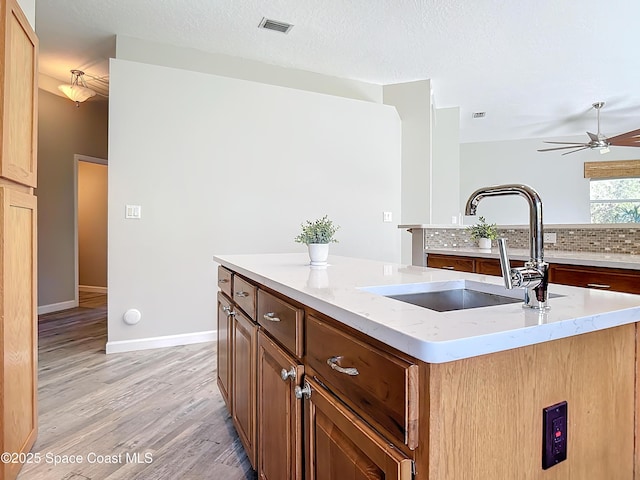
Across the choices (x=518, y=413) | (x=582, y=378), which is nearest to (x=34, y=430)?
(x=518, y=413)

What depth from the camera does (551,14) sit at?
3111mm

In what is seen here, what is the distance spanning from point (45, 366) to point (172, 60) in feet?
9.11

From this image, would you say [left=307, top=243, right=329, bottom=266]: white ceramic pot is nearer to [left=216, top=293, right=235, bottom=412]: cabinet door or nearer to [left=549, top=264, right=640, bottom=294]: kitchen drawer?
[left=216, top=293, right=235, bottom=412]: cabinet door

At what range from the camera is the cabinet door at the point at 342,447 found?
2.23 feet

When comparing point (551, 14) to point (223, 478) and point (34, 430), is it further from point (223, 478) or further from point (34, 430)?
point (34, 430)

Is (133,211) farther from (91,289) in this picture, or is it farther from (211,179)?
(91,289)

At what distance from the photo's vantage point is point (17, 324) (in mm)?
1604

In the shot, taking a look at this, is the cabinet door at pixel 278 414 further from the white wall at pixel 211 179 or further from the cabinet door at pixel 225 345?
the white wall at pixel 211 179

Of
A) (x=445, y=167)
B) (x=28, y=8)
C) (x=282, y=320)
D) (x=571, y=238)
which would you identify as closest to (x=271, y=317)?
(x=282, y=320)

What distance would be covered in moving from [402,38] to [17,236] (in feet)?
10.7

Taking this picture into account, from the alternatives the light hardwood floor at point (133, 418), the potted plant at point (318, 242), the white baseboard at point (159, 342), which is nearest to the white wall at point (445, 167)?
the white baseboard at point (159, 342)

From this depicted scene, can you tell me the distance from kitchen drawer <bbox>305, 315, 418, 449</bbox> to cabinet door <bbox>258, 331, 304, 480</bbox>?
0.16 metres

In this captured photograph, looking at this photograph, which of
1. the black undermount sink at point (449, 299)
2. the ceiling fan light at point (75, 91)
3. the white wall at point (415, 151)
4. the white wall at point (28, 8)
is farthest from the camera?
the white wall at point (415, 151)

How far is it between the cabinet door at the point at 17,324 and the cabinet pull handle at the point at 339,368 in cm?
132
